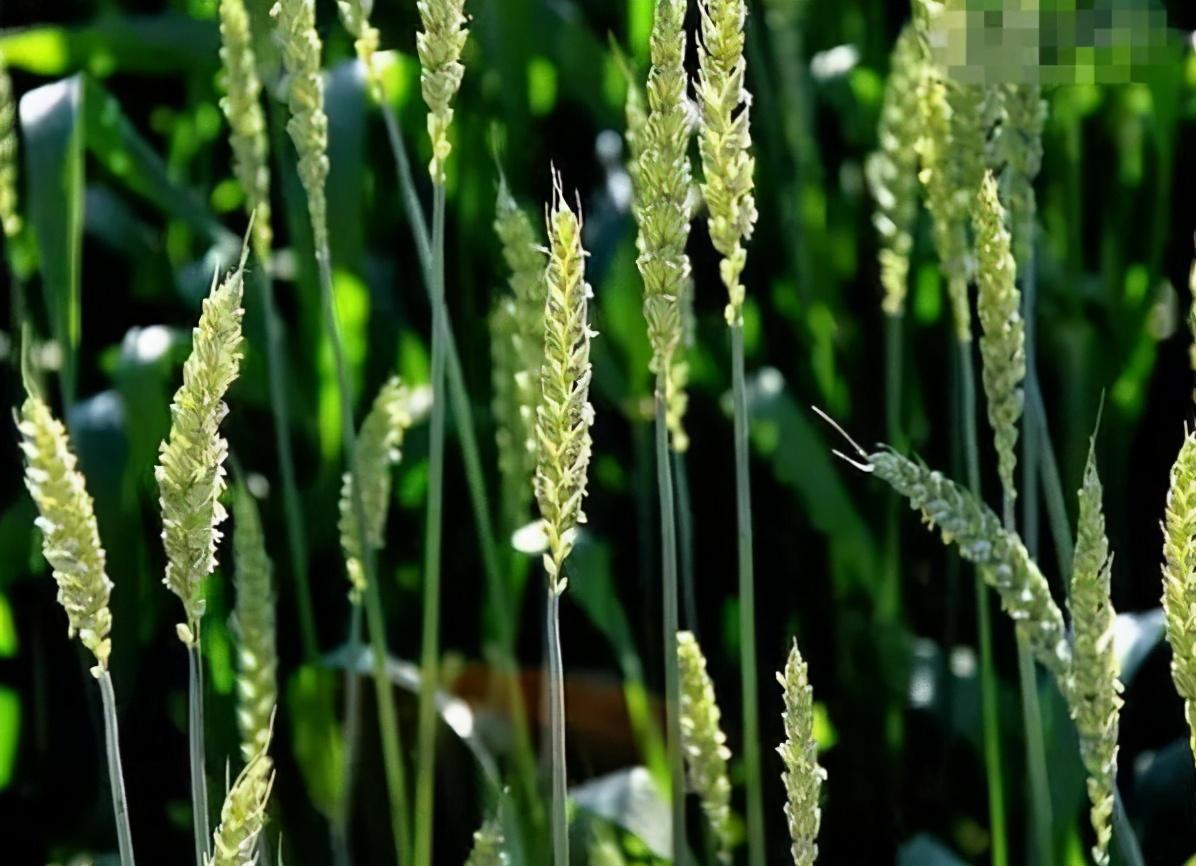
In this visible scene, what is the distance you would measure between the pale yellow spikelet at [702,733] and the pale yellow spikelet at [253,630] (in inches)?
5.2

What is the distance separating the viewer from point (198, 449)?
0.99 feet

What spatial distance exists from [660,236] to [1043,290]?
0.37m

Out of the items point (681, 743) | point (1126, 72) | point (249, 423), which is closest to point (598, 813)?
point (681, 743)

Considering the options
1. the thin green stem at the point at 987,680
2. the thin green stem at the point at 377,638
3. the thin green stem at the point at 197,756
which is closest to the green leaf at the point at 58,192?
the thin green stem at the point at 377,638

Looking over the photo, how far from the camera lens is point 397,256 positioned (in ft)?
2.03

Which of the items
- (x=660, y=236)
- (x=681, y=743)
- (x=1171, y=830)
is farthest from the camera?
(x=1171, y=830)

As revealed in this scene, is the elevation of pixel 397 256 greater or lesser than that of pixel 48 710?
greater

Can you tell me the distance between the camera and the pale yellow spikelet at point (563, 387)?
300 mm

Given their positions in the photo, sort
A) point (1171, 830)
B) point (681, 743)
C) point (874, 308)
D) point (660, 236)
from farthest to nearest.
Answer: point (874, 308)
point (1171, 830)
point (681, 743)
point (660, 236)

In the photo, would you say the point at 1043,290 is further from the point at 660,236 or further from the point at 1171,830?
the point at 660,236

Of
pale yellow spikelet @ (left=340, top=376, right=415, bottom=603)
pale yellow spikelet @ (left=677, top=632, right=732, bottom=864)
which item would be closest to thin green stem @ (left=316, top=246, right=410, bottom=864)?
pale yellow spikelet @ (left=340, top=376, right=415, bottom=603)

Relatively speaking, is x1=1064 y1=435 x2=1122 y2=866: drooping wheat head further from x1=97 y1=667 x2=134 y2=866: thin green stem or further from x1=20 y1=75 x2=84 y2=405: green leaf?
x1=20 y1=75 x2=84 y2=405: green leaf

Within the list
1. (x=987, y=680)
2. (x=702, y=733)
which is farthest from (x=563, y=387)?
(x=987, y=680)

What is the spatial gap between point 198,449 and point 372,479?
20cm
